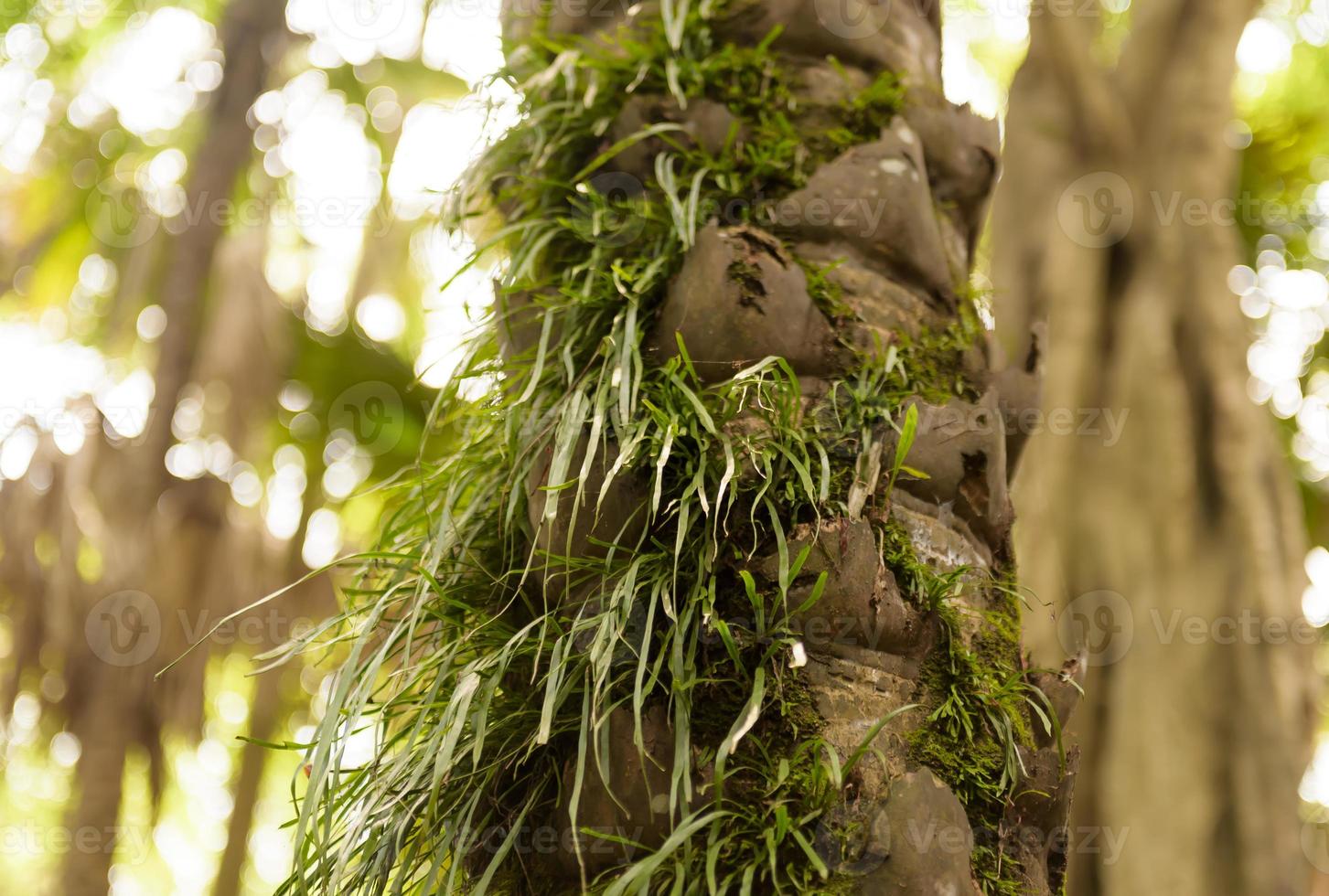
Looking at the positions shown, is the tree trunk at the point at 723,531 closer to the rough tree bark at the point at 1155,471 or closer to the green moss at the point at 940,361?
the green moss at the point at 940,361

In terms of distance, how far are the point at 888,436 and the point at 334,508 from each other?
16.0ft

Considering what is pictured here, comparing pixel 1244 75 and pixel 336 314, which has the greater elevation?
pixel 1244 75

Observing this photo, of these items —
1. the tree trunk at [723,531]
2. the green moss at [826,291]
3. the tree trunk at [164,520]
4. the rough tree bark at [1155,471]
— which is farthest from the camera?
the tree trunk at [164,520]

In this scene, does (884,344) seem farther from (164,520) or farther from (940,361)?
(164,520)

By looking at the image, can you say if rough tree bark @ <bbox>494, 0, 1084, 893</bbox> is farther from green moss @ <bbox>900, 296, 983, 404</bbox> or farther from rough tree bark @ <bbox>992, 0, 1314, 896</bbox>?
rough tree bark @ <bbox>992, 0, 1314, 896</bbox>

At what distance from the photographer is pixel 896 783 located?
88 cm

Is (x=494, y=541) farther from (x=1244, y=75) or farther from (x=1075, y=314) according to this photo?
(x=1244, y=75)

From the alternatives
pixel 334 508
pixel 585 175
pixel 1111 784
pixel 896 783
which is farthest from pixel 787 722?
pixel 334 508

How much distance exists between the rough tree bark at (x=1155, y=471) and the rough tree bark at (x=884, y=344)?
137cm

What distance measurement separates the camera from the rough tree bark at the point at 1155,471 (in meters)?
2.91

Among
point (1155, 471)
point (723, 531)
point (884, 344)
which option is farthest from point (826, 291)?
point (1155, 471)

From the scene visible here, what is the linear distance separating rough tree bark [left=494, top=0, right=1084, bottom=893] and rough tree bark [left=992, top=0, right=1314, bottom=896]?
4.50 ft

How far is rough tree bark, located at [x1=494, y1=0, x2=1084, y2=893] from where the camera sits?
91 cm

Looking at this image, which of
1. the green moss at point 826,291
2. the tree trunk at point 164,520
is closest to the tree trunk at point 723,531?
the green moss at point 826,291
